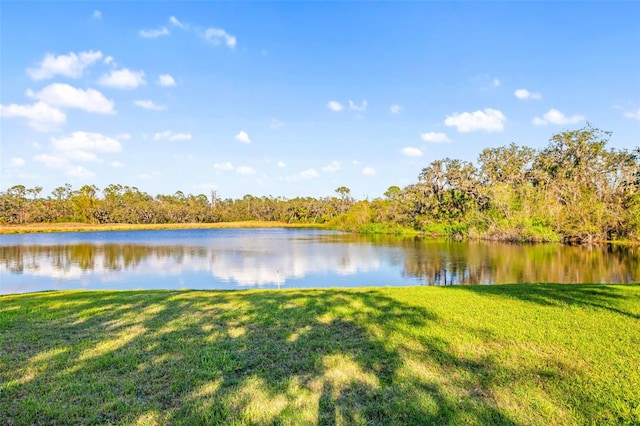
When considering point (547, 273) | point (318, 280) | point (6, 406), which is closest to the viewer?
point (6, 406)

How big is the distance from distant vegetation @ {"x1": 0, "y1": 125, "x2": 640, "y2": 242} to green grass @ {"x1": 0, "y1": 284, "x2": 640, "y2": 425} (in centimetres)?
3012

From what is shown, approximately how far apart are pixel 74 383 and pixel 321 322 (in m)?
3.49

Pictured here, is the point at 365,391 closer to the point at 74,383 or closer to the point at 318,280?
the point at 74,383

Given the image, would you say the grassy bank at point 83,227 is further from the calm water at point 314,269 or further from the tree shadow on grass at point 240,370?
the tree shadow on grass at point 240,370

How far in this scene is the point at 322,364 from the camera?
4.49 metres

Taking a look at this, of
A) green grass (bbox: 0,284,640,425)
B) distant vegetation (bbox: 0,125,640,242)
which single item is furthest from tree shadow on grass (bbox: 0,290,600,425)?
distant vegetation (bbox: 0,125,640,242)

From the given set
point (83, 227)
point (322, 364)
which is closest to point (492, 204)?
point (322, 364)

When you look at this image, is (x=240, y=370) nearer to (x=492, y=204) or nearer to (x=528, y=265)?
(x=528, y=265)

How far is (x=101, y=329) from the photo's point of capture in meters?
6.03

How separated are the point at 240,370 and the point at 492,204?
42084 mm

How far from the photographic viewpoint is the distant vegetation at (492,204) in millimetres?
32594

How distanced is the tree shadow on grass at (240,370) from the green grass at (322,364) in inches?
0.7

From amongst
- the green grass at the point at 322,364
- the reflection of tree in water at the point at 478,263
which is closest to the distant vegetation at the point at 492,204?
the reflection of tree in water at the point at 478,263

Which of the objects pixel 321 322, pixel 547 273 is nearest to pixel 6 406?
pixel 321 322
